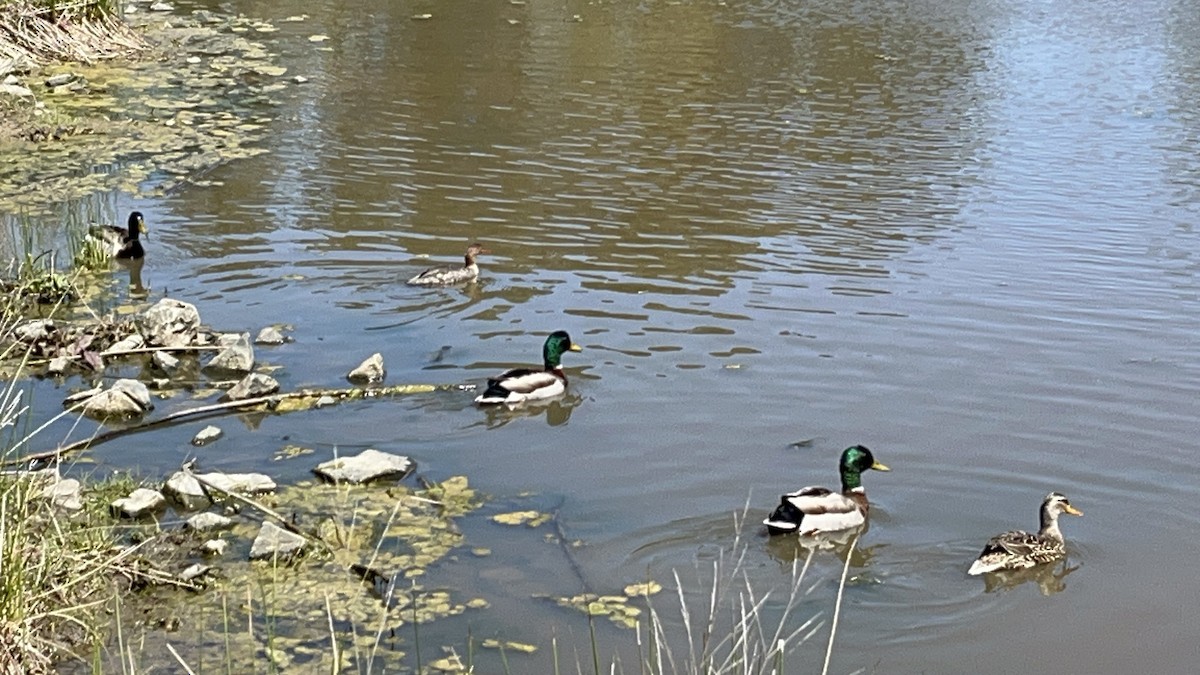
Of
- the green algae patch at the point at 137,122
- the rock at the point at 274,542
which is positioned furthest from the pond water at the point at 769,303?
the rock at the point at 274,542

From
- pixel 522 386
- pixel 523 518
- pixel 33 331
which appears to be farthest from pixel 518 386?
pixel 33 331

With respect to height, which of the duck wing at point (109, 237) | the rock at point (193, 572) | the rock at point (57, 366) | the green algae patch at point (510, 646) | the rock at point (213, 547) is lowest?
the green algae patch at point (510, 646)

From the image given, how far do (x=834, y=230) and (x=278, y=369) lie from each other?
5185 mm

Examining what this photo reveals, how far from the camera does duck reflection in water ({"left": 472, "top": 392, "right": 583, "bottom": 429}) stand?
912cm

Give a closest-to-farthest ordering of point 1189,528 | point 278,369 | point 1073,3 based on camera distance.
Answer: point 1189,528, point 278,369, point 1073,3

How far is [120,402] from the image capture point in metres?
8.62

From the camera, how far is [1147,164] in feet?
49.6

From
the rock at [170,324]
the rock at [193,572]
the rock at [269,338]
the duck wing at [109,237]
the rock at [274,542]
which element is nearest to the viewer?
the rock at [193,572]

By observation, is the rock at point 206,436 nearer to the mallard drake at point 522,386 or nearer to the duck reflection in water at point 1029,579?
the mallard drake at point 522,386

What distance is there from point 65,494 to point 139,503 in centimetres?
41

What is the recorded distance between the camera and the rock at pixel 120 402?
8.60 m

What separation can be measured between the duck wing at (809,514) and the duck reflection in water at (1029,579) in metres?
0.77

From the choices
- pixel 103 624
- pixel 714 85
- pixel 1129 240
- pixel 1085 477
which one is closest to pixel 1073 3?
pixel 714 85

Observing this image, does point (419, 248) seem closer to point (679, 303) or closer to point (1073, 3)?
point (679, 303)
